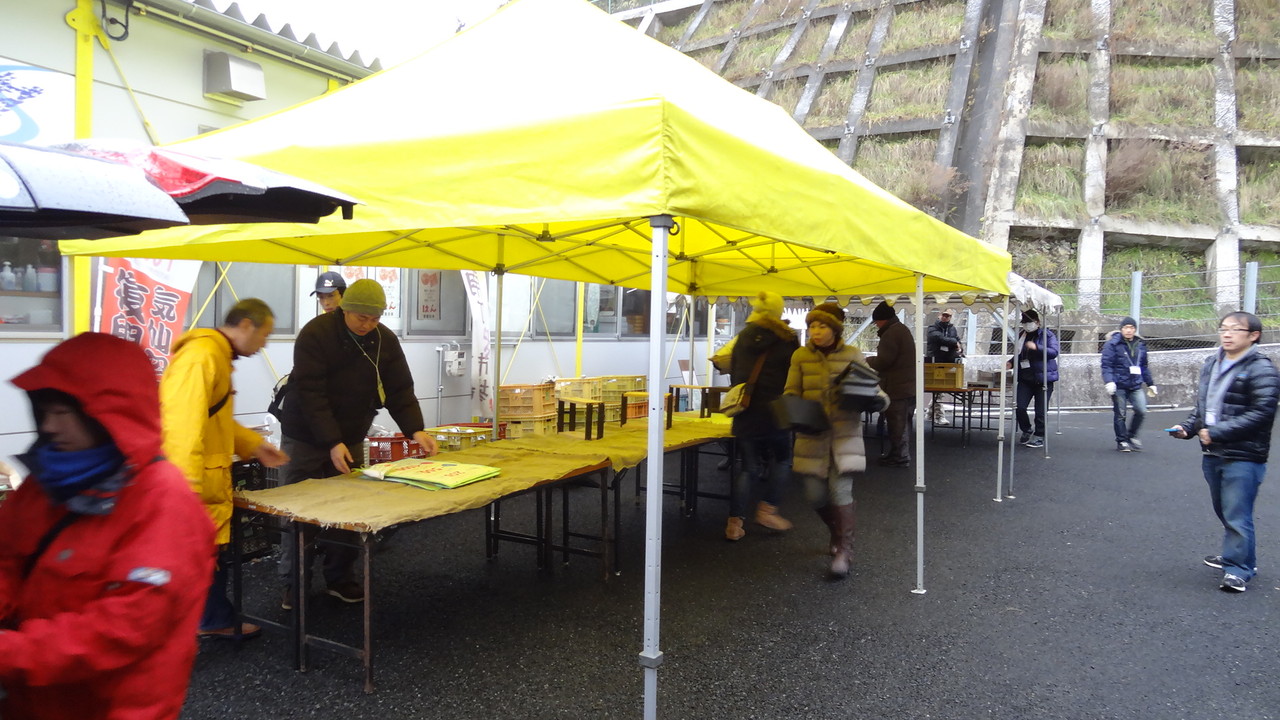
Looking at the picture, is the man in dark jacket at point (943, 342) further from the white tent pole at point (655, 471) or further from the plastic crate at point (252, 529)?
the white tent pole at point (655, 471)

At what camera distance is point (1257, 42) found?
819 inches

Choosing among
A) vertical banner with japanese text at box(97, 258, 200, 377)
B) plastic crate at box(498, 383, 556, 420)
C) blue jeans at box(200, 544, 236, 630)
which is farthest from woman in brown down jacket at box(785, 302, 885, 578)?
vertical banner with japanese text at box(97, 258, 200, 377)

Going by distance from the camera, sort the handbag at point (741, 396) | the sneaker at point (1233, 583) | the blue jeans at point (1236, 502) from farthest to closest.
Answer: the handbag at point (741, 396), the sneaker at point (1233, 583), the blue jeans at point (1236, 502)

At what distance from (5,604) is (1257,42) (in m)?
28.0

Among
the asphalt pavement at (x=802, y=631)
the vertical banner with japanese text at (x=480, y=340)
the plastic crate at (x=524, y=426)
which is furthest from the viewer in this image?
the vertical banner with japanese text at (x=480, y=340)

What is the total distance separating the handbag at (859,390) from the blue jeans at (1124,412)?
25.8ft

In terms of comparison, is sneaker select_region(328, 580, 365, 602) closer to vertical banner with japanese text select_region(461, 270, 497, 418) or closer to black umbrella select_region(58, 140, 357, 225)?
black umbrella select_region(58, 140, 357, 225)

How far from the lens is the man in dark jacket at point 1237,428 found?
479cm

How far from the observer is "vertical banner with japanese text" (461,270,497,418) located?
8.60 m

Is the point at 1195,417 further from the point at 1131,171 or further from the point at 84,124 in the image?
the point at 1131,171

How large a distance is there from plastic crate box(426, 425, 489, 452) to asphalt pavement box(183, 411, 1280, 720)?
74 cm

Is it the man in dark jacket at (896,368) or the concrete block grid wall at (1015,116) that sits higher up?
the concrete block grid wall at (1015,116)

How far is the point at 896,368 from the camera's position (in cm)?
940

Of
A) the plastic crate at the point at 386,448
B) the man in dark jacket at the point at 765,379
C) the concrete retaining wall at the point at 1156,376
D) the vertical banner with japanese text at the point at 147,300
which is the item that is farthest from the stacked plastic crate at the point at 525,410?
the concrete retaining wall at the point at 1156,376
